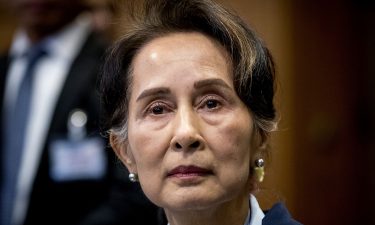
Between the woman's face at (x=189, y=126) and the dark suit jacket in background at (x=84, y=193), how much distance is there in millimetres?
988

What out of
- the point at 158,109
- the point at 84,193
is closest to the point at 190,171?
the point at 158,109

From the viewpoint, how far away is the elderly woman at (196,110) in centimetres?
206

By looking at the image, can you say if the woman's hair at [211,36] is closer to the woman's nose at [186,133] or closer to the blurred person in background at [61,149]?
the woman's nose at [186,133]

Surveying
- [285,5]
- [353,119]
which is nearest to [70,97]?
[285,5]

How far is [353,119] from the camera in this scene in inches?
191

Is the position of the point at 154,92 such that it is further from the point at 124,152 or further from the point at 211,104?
the point at 124,152

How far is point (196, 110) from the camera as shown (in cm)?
212

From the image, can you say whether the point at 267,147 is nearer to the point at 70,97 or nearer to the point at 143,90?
the point at 143,90

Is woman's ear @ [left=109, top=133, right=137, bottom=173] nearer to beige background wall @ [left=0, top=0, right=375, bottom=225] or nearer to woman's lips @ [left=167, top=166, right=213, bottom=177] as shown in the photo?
woman's lips @ [left=167, top=166, right=213, bottom=177]

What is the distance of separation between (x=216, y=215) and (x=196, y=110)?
275mm

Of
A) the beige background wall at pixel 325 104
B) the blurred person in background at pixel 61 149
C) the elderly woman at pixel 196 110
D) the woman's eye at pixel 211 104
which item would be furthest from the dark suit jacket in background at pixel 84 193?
the beige background wall at pixel 325 104

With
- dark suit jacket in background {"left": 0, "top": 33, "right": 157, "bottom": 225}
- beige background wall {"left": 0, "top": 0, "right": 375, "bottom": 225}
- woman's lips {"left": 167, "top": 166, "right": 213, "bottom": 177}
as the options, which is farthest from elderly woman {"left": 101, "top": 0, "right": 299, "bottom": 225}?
beige background wall {"left": 0, "top": 0, "right": 375, "bottom": 225}

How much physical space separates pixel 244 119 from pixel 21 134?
1.47 metres

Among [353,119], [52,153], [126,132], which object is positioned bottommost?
[353,119]
